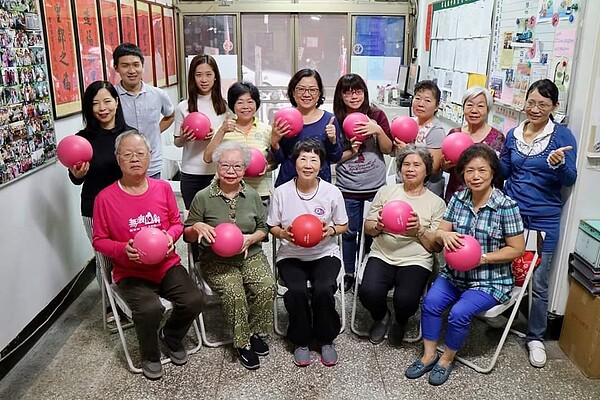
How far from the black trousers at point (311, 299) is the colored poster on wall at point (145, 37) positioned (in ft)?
9.55

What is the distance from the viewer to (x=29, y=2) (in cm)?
258

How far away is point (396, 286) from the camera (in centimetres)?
253

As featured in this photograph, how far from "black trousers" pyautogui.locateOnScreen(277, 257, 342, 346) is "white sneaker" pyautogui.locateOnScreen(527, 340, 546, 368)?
98cm

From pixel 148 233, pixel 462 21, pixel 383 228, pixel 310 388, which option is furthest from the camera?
pixel 462 21

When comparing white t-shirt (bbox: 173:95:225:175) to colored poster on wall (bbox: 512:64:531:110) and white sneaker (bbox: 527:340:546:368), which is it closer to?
colored poster on wall (bbox: 512:64:531:110)

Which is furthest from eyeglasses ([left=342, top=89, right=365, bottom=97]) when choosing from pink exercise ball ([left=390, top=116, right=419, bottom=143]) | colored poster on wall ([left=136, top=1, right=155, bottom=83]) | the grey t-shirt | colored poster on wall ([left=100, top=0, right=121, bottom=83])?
colored poster on wall ([left=136, top=1, right=155, bottom=83])

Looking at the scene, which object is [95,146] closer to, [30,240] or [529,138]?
[30,240]

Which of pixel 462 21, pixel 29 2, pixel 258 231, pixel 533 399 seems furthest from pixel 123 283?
pixel 462 21

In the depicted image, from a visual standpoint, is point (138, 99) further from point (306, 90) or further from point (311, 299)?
point (311, 299)

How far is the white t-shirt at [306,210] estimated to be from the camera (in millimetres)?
2518

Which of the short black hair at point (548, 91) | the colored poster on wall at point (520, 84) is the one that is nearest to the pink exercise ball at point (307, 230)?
the short black hair at point (548, 91)

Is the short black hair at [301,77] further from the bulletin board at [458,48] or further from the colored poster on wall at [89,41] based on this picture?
the bulletin board at [458,48]

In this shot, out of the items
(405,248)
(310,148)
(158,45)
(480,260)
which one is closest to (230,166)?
(310,148)

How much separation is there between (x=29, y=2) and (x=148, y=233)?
145 centimetres
